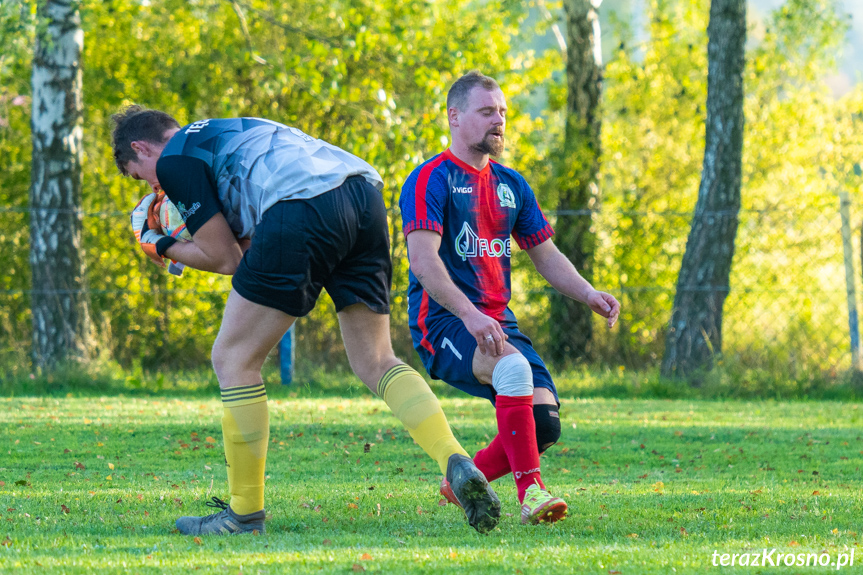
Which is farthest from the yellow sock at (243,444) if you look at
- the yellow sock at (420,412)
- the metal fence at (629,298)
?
the metal fence at (629,298)

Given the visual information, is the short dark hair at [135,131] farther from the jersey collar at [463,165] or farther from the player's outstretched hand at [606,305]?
the player's outstretched hand at [606,305]

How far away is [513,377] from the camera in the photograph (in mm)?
3877

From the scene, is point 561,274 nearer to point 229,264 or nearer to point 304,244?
point 304,244

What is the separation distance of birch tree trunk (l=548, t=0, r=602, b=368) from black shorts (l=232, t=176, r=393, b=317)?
298 inches

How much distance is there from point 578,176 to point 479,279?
339 inches

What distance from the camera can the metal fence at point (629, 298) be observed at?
1070 centimetres

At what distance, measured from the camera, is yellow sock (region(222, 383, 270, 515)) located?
3578mm

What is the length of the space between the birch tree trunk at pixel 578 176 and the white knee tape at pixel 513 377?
7.23 m

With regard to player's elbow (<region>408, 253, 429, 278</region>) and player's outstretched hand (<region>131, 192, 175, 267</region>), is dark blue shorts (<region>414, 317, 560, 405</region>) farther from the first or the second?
player's outstretched hand (<region>131, 192, 175, 267</region>)

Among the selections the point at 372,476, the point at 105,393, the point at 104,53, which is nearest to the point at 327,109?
the point at 104,53

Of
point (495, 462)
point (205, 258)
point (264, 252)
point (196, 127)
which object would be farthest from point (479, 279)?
point (196, 127)

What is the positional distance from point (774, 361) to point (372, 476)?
6.60 metres

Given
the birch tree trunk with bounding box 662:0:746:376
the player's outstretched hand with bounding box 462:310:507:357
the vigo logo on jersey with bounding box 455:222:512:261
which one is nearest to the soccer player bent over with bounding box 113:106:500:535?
the player's outstretched hand with bounding box 462:310:507:357

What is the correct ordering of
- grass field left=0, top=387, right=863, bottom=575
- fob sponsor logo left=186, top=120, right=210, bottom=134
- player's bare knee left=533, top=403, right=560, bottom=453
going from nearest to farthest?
1. grass field left=0, top=387, right=863, bottom=575
2. fob sponsor logo left=186, top=120, right=210, bottom=134
3. player's bare knee left=533, top=403, right=560, bottom=453
